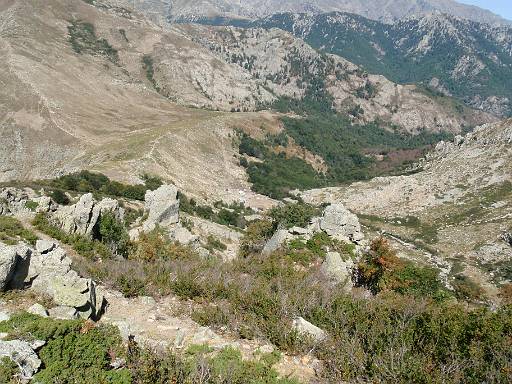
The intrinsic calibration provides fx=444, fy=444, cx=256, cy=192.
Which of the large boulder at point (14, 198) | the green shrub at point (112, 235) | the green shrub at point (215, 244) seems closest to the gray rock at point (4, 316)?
the green shrub at point (112, 235)

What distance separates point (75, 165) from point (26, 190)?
43.0 metres

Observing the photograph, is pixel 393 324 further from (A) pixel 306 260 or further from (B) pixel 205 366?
(A) pixel 306 260

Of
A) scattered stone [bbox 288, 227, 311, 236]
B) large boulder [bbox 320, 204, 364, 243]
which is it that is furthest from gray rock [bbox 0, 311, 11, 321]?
large boulder [bbox 320, 204, 364, 243]

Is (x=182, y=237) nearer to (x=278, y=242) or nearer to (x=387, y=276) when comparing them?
(x=278, y=242)

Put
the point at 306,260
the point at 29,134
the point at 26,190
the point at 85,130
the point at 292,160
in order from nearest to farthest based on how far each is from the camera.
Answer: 1. the point at 306,260
2. the point at 26,190
3. the point at 29,134
4. the point at 85,130
5. the point at 292,160

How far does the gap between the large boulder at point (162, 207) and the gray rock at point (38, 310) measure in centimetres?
3186

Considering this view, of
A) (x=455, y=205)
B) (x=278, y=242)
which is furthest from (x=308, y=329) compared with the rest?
(x=455, y=205)

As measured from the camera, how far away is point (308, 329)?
48.5 ft

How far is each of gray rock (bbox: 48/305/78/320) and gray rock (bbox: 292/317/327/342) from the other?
696 cm

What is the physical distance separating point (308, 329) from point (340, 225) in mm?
24423

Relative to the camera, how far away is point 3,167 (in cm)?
9981

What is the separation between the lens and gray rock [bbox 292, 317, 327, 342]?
47.0 feet

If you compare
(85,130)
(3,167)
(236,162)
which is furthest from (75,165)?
(236,162)

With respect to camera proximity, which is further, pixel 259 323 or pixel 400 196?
pixel 400 196
